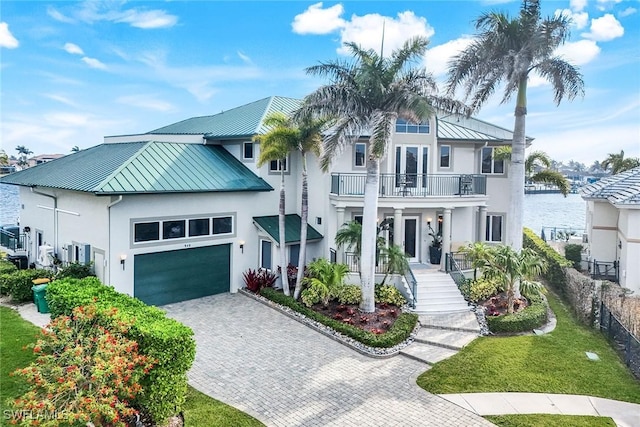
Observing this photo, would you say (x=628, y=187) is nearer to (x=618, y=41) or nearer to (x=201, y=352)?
(x=618, y=41)

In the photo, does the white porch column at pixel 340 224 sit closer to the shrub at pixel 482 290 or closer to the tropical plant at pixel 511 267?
the shrub at pixel 482 290

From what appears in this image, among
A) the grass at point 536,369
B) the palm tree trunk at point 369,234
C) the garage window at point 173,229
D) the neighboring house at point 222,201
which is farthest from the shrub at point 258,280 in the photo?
the grass at point 536,369

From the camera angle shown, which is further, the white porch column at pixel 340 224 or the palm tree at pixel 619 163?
the palm tree at pixel 619 163

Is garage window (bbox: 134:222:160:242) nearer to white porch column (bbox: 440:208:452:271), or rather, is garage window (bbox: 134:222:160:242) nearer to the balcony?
the balcony

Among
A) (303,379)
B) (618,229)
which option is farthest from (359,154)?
(618,229)

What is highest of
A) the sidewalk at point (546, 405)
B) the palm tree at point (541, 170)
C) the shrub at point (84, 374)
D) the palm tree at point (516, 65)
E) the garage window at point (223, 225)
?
the palm tree at point (516, 65)

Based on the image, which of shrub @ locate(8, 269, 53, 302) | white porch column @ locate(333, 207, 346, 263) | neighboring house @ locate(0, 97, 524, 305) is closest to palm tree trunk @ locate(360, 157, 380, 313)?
neighboring house @ locate(0, 97, 524, 305)

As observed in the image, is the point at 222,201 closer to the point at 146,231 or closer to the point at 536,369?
the point at 146,231
